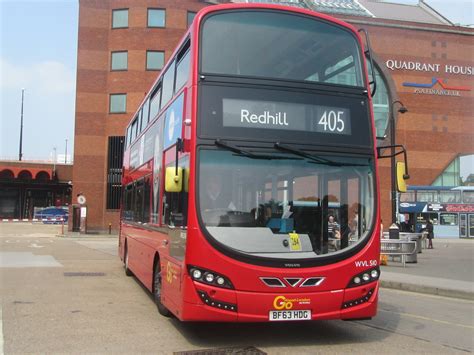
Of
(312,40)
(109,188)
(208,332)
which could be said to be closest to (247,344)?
(208,332)

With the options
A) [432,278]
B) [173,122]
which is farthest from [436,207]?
[173,122]

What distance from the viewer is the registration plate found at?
622cm

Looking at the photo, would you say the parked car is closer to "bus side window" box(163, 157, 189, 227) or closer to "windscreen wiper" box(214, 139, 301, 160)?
"bus side window" box(163, 157, 189, 227)

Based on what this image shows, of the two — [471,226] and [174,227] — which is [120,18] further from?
[174,227]

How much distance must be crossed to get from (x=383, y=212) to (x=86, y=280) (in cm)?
4067

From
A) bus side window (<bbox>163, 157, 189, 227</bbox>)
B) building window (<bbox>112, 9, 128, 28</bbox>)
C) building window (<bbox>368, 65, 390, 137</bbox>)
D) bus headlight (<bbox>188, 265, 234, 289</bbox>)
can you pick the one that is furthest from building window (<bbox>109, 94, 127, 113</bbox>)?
bus headlight (<bbox>188, 265, 234, 289</bbox>)

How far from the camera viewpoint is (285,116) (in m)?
6.71

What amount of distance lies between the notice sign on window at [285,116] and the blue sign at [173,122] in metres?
0.89

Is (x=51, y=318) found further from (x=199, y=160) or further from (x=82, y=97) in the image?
(x=82, y=97)

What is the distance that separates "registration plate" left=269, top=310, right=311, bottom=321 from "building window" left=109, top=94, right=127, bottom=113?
130 feet

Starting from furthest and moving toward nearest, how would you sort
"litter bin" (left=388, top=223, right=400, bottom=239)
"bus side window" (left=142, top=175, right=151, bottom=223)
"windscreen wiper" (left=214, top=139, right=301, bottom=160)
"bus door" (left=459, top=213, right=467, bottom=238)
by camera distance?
"bus door" (left=459, top=213, right=467, bottom=238) < "litter bin" (left=388, top=223, right=400, bottom=239) < "bus side window" (left=142, top=175, right=151, bottom=223) < "windscreen wiper" (left=214, top=139, right=301, bottom=160)

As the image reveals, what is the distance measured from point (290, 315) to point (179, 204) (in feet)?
6.58

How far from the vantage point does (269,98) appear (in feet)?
22.0

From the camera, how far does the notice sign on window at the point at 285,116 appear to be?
6.59 meters
